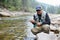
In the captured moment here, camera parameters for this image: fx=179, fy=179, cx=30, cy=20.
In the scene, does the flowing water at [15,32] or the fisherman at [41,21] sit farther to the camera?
the flowing water at [15,32]

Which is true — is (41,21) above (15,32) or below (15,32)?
above

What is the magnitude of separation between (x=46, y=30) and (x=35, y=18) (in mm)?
650

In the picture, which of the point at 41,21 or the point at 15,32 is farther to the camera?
the point at 15,32

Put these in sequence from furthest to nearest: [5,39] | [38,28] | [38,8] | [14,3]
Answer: [14,3] < [5,39] < [38,28] < [38,8]

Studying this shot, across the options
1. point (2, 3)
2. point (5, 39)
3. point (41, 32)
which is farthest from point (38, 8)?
point (2, 3)

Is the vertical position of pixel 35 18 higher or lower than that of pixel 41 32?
higher

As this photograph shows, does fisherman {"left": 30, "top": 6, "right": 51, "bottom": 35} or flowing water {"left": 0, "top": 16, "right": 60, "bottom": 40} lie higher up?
fisherman {"left": 30, "top": 6, "right": 51, "bottom": 35}

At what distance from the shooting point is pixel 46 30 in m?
7.00

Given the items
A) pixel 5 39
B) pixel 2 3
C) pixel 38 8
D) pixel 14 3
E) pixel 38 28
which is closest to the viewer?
pixel 38 8

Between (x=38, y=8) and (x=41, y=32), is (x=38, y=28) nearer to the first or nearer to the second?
(x=41, y=32)

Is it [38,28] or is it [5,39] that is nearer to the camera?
[38,28]

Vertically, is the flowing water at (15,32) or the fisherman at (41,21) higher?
the fisherman at (41,21)

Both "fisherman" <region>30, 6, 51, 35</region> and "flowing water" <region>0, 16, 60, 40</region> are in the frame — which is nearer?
"fisherman" <region>30, 6, 51, 35</region>

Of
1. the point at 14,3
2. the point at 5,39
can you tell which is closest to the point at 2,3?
the point at 14,3
